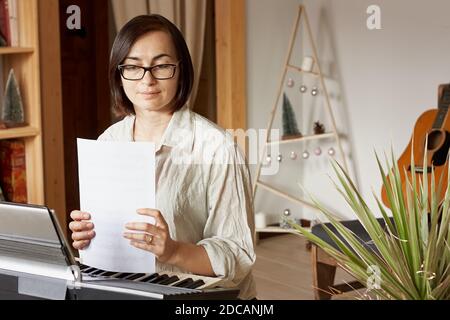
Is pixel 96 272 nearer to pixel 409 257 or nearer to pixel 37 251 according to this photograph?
pixel 37 251

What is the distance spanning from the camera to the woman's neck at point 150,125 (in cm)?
128

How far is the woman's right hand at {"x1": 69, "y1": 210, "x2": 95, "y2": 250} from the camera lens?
1.07 metres

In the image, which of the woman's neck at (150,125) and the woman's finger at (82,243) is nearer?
the woman's finger at (82,243)

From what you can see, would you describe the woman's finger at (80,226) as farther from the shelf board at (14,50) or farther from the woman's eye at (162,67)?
the shelf board at (14,50)

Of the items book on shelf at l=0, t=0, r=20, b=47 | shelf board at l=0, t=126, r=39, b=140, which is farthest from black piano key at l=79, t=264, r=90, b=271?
book on shelf at l=0, t=0, r=20, b=47

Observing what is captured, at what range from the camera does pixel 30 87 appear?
2715mm

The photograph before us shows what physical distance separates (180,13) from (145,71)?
1387 millimetres

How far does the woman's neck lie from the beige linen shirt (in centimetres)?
1

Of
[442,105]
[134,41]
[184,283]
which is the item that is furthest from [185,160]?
[442,105]

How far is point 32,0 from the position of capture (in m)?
2.65

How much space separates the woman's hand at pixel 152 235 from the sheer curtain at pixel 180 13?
1.48 metres
